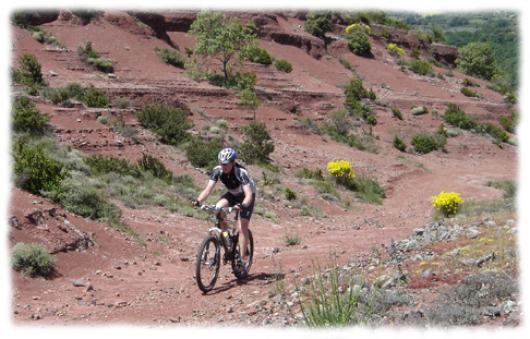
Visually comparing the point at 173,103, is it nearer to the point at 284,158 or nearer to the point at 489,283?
the point at 284,158

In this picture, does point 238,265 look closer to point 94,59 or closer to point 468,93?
point 94,59

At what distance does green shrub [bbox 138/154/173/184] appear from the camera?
19172 mm

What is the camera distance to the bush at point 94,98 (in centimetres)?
2500

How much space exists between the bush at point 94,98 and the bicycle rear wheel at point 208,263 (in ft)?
60.8

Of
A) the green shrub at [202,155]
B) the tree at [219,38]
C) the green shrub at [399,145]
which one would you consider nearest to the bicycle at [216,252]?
the green shrub at [202,155]

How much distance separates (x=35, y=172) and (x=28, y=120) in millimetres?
8890

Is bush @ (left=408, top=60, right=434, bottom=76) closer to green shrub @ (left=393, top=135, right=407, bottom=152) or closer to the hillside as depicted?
the hillside

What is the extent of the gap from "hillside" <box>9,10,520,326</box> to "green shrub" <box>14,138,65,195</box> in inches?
6.1

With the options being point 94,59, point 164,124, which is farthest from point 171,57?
point 164,124

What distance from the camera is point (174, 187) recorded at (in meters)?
18.3

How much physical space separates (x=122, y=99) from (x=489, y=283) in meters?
23.4

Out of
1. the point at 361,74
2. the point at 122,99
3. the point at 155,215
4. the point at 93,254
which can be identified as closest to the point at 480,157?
the point at 361,74

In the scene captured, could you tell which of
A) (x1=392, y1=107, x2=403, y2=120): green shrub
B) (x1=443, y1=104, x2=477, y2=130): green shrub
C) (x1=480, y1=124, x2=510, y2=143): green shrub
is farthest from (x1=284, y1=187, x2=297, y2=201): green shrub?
(x1=480, y1=124, x2=510, y2=143): green shrub

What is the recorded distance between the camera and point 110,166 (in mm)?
18078
